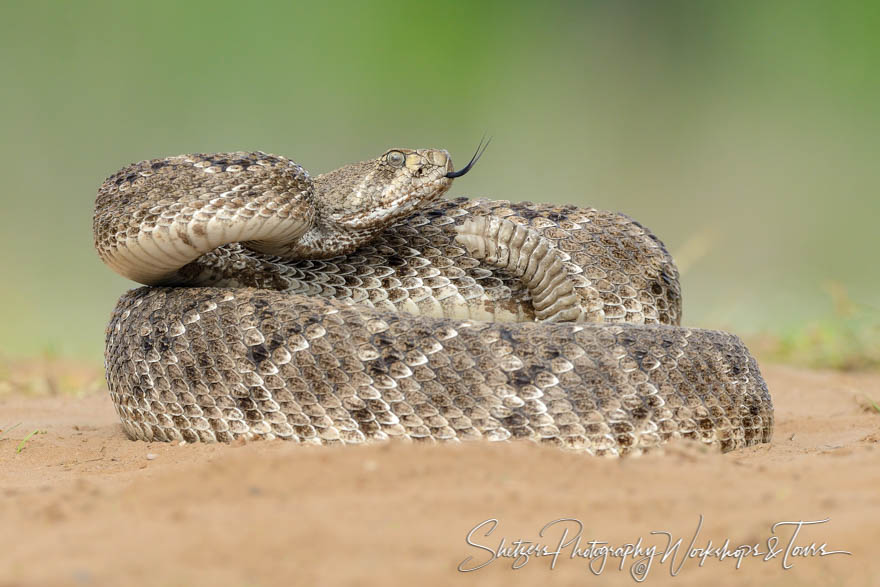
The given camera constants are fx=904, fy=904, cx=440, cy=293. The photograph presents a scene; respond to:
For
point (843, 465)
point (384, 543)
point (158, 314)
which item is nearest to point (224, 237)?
point (158, 314)

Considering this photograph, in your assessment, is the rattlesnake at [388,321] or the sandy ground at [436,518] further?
the rattlesnake at [388,321]

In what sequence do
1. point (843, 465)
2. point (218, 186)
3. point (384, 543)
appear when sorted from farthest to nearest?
point (218, 186)
point (843, 465)
point (384, 543)

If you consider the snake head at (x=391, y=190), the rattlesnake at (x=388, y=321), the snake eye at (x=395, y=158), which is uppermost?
the snake eye at (x=395, y=158)

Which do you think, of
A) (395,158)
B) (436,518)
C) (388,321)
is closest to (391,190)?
(395,158)

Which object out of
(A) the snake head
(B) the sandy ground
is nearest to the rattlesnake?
(A) the snake head

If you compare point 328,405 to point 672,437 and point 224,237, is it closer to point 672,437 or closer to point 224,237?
point 224,237

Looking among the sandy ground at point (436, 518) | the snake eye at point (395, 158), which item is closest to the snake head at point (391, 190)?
the snake eye at point (395, 158)

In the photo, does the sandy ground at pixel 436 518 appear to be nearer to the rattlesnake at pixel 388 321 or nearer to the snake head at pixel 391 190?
the rattlesnake at pixel 388 321

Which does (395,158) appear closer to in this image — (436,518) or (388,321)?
(388,321)
